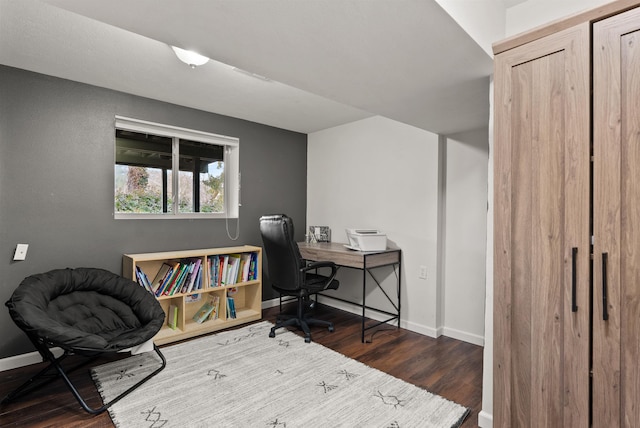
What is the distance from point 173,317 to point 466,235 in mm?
2931

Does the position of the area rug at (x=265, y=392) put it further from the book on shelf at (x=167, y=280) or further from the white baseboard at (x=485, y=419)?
the book on shelf at (x=167, y=280)

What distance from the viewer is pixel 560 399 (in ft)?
4.28

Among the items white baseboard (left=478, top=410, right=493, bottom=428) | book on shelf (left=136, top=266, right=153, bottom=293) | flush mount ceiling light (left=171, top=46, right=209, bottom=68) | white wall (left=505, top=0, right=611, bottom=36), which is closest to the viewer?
white wall (left=505, top=0, right=611, bottom=36)

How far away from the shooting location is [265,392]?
216 centimetres

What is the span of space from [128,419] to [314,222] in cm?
294

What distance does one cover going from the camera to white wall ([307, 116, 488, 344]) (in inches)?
120

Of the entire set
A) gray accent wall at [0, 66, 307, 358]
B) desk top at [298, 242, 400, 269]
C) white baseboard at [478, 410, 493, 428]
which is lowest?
white baseboard at [478, 410, 493, 428]

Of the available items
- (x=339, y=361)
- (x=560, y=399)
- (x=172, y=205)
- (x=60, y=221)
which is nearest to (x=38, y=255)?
(x=60, y=221)

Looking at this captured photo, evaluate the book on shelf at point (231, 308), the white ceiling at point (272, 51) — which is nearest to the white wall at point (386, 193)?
the white ceiling at point (272, 51)

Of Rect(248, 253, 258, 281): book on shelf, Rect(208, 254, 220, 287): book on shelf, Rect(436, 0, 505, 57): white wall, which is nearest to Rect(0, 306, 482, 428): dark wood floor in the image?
Rect(248, 253, 258, 281): book on shelf

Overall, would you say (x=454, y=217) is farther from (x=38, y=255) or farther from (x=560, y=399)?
(x=38, y=255)

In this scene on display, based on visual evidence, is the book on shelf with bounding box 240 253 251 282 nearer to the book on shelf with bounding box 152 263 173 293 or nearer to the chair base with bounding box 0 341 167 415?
the book on shelf with bounding box 152 263 173 293

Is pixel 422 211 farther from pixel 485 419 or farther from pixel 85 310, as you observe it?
pixel 85 310

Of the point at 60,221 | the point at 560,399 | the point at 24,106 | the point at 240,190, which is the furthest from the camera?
the point at 240,190
